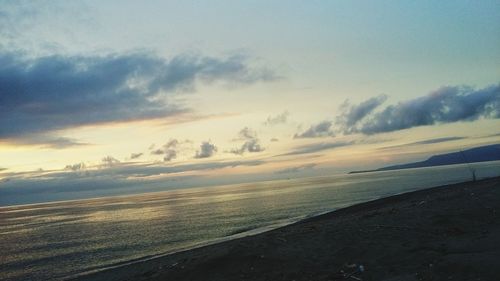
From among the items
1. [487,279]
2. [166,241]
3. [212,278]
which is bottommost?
[166,241]

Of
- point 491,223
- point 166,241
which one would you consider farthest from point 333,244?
point 166,241

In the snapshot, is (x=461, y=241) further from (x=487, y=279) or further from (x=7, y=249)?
(x=7, y=249)

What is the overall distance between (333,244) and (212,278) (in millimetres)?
6977

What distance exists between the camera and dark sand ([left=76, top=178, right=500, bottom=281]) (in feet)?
44.9

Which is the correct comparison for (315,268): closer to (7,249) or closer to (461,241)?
(461,241)

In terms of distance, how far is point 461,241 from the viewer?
1678cm

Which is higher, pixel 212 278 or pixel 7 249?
pixel 212 278

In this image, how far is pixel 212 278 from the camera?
61.7ft

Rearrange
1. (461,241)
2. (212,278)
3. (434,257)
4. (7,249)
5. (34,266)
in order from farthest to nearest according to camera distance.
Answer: (7,249)
(34,266)
(212,278)
(461,241)
(434,257)

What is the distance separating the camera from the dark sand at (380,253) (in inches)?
538

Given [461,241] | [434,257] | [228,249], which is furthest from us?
[228,249]

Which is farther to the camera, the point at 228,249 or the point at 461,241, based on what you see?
the point at 228,249

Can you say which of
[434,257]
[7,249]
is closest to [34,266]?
[7,249]

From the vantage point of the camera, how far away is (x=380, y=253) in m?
17.2
